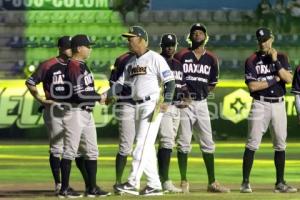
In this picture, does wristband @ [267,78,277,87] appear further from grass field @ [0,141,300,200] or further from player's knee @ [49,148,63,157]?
player's knee @ [49,148,63,157]

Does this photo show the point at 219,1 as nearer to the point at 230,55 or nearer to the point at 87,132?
the point at 230,55

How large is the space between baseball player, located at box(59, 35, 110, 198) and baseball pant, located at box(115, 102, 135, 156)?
0.41m

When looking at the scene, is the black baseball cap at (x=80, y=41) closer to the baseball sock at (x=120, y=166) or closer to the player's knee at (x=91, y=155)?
the player's knee at (x=91, y=155)

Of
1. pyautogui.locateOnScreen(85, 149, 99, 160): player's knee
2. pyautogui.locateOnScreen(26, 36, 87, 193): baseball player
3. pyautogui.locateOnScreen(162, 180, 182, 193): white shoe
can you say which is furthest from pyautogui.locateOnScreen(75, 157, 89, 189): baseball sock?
pyautogui.locateOnScreen(162, 180, 182, 193): white shoe

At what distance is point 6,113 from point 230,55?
8050 millimetres

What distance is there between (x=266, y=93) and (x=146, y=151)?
6.24ft

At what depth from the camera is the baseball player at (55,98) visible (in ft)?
36.3

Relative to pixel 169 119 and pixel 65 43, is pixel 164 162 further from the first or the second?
pixel 65 43

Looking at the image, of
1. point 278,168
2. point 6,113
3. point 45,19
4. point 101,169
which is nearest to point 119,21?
point 45,19

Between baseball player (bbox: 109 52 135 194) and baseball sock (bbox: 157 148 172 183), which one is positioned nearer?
baseball player (bbox: 109 52 135 194)

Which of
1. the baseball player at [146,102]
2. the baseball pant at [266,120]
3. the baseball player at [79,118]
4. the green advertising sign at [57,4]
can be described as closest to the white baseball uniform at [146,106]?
the baseball player at [146,102]

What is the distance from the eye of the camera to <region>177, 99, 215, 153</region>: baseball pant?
1152 centimetres

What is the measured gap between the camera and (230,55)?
89.5 ft

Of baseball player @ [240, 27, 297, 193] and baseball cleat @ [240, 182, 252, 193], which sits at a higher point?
baseball player @ [240, 27, 297, 193]
